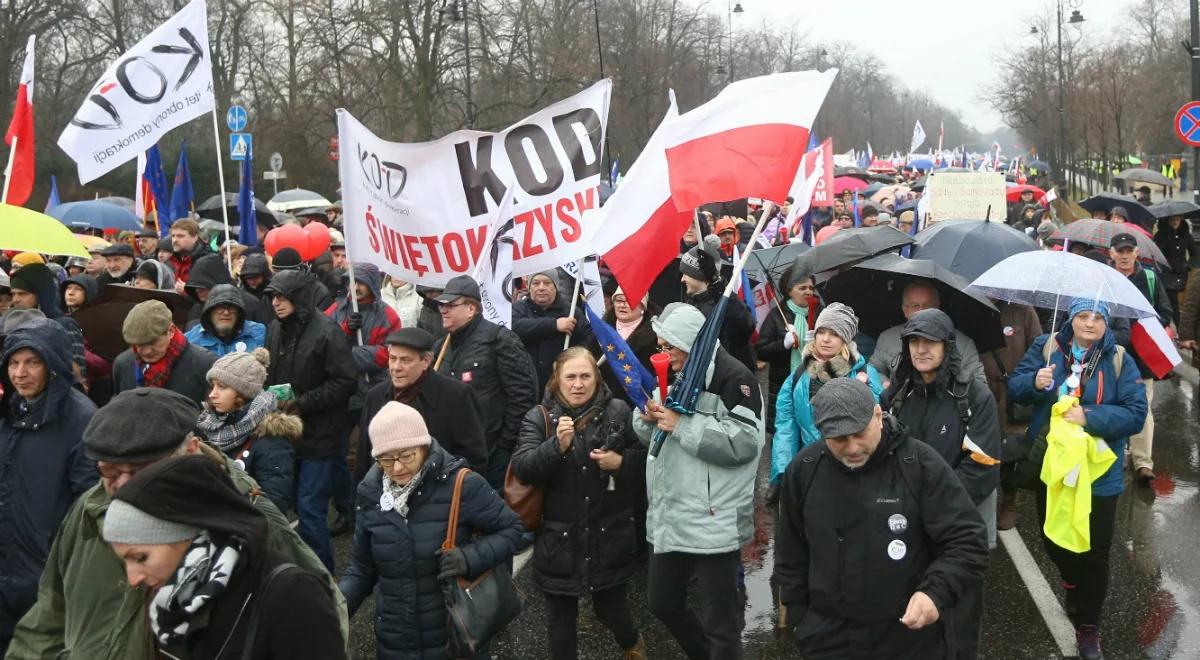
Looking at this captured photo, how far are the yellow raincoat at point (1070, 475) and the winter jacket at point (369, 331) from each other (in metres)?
3.65

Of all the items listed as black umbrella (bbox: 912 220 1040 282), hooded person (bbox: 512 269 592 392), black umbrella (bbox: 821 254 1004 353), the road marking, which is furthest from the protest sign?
black umbrella (bbox: 821 254 1004 353)

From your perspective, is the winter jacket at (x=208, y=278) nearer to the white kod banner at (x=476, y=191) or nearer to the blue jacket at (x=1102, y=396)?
the white kod banner at (x=476, y=191)

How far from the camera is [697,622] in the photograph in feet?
16.9

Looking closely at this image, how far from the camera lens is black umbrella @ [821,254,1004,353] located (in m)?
6.03

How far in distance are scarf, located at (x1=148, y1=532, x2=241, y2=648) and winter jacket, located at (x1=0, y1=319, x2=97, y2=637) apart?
7.70 feet

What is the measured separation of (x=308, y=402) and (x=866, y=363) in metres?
2.95

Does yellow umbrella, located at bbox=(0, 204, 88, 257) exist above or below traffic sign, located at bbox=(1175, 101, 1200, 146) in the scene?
below

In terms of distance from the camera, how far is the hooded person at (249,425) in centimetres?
520

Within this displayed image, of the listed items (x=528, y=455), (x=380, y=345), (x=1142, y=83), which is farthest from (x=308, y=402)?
(x=1142, y=83)

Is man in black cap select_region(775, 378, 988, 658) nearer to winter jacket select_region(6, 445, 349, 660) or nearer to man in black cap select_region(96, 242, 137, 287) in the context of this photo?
winter jacket select_region(6, 445, 349, 660)

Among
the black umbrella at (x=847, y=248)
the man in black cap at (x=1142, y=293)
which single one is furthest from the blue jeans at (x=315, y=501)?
the man in black cap at (x=1142, y=293)

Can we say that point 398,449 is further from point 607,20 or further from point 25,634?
point 607,20

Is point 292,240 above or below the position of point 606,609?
above

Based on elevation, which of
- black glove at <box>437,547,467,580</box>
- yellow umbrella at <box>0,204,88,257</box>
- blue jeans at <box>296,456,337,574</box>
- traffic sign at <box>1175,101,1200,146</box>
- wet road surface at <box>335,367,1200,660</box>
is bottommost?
wet road surface at <box>335,367,1200,660</box>
